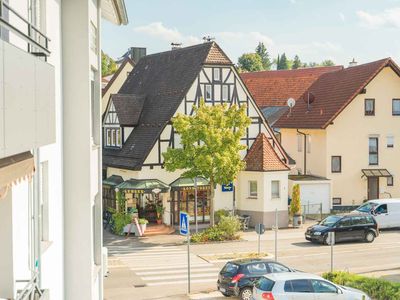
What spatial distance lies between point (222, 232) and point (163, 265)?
→ 653 cm

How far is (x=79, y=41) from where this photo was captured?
9.06 metres

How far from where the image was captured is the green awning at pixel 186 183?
36938 mm

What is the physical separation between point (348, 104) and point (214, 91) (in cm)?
1135

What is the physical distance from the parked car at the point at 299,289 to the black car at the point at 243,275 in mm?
2495

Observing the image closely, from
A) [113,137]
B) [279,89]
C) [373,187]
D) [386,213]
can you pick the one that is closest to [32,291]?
[386,213]

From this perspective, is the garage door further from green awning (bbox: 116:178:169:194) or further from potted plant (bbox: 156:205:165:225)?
green awning (bbox: 116:178:169:194)

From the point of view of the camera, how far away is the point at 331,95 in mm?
47406

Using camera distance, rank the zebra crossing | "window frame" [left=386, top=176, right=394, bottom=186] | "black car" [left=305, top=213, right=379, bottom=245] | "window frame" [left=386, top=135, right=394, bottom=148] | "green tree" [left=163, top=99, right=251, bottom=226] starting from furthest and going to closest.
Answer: "window frame" [left=386, top=176, right=394, bottom=186] < "window frame" [left=386, top=135, right=394, bottom=148] < "green tree" [left=163, top=99, right=251, bottom=226] < "black car" [left=305, top=213, right=379, bottom=245] < the zebra crossing

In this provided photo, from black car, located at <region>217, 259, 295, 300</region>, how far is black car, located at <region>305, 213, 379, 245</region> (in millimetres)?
10755

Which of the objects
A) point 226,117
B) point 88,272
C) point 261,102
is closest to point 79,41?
point 88,272

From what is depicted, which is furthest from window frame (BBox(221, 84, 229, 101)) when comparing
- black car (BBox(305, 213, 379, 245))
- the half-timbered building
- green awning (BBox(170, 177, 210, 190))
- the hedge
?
the hedge

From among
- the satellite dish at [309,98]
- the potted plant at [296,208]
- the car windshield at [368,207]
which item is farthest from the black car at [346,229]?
the satellite dish at [309,98]

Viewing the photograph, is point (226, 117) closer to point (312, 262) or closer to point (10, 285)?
point (312, 262)

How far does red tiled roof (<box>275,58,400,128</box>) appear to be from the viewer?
44469 millimetres
